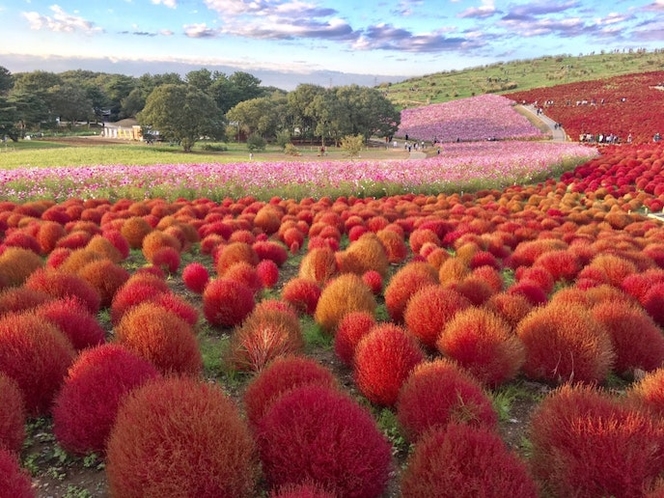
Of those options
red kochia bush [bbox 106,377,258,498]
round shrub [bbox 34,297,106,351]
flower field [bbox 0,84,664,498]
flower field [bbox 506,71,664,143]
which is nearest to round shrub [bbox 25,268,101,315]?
flower field [bbox 0,84,664,498]

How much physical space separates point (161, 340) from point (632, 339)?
14.2ft

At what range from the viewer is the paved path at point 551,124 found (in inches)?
1686

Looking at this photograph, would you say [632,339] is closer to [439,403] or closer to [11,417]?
[439,403]

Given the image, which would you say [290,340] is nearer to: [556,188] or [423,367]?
[423,367]

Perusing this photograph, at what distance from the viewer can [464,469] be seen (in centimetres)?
250

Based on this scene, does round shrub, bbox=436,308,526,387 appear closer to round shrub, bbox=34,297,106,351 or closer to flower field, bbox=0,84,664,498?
flower field, bbox=0,84,664,498

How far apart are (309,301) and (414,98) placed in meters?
83.0

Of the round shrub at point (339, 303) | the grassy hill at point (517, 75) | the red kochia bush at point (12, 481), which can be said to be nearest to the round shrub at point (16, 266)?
the round shrub at point (339, 303)

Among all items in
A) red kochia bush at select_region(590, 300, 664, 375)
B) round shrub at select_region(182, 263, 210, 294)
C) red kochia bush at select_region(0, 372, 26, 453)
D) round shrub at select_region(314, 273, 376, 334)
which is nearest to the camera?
red kochia bush at select_region(0, 372, 26, 453)

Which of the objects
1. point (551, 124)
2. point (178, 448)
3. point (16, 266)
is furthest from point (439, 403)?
point (551, 124)

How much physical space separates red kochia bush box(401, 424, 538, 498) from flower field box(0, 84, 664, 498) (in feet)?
0.03

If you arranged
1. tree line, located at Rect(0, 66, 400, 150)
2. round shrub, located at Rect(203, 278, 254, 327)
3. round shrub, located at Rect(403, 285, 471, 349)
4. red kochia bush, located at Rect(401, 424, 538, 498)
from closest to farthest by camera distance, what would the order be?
red kochia bush, located at Rect(401, 424, 538, 498)
round shrub, located at Rect(403, 285, 471, 349)
round shrub, located at Rect(203, 278, 254, 327)
tree line, located at Rect(0, 66, 400, 150)

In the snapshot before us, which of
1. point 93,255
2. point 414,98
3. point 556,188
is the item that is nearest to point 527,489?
point 93,255

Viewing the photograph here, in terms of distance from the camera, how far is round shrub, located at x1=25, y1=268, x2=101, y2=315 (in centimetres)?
528
